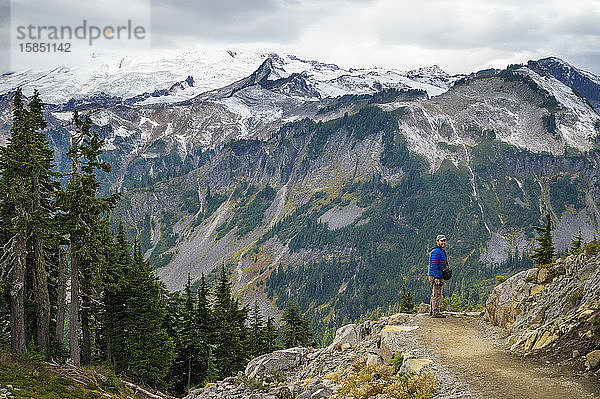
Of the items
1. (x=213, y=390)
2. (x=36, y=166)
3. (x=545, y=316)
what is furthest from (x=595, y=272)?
(x=36, y=166)

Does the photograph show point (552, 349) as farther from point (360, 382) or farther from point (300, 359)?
point (300, 359)

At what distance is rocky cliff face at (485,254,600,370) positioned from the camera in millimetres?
13031

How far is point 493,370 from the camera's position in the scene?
13.5 metres

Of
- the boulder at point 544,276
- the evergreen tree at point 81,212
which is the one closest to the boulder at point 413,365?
the boulder at point 544,276

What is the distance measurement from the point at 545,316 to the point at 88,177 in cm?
2636

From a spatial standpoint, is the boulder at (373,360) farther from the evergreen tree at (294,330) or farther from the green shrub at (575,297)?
the evergreen tree at (294,330)

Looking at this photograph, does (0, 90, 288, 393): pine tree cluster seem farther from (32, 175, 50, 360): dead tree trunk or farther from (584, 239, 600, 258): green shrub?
(584, 239, 600, 258): green shrub

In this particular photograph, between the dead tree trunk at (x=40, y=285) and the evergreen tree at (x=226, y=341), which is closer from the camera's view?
the dead tree trunk at (x=40, y=285)

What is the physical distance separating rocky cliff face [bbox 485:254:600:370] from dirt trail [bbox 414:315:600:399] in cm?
81

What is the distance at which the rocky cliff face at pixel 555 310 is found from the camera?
42.8ft

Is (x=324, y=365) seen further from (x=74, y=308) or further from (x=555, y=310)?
(x=74, y=308)

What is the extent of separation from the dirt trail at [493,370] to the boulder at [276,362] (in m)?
8.16

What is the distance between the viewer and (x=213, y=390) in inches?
971


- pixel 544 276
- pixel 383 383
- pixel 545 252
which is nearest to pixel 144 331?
pixel 383 383
